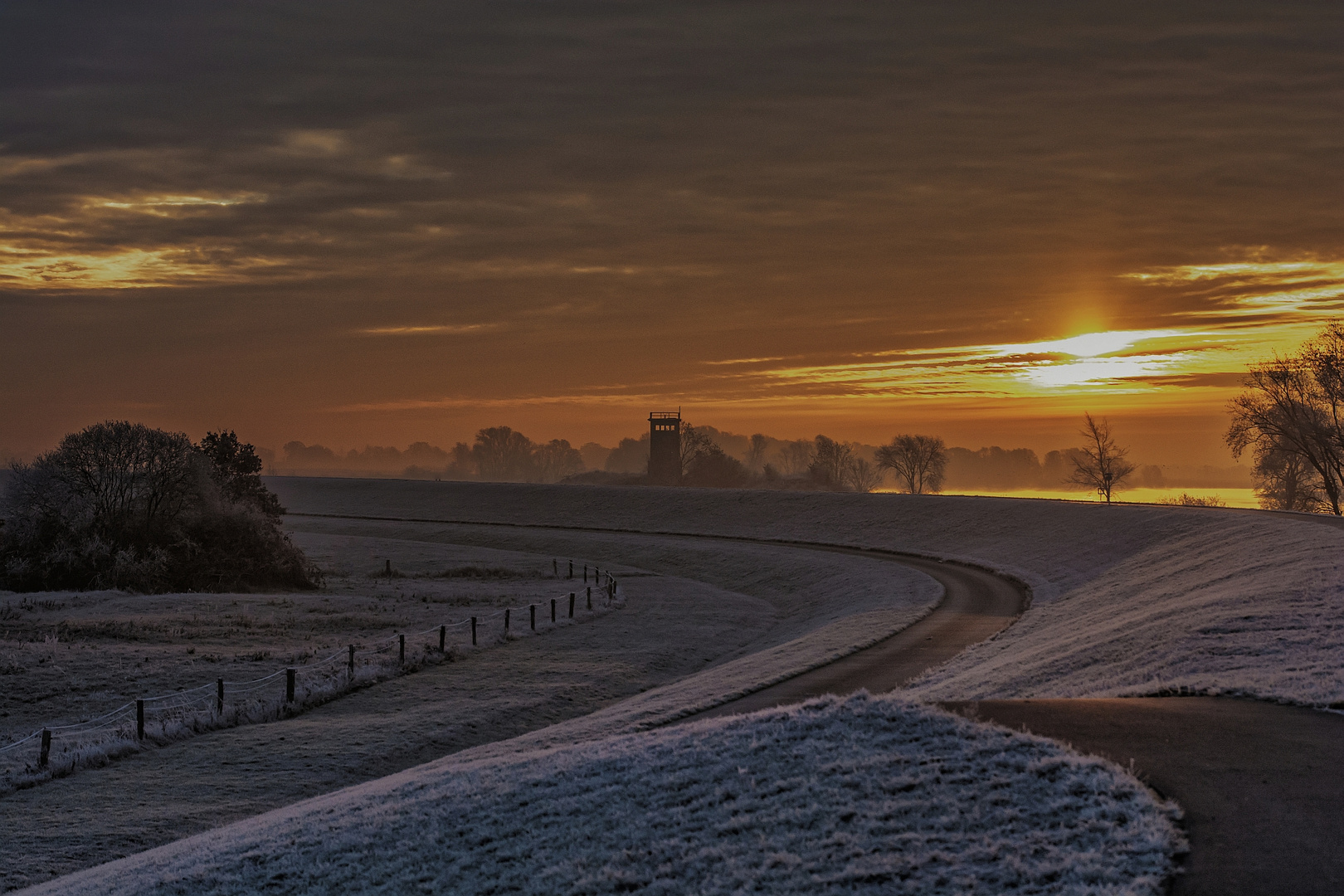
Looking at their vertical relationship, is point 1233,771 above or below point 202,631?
above

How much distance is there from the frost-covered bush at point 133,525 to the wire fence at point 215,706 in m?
24.1

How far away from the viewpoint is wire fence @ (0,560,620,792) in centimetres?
2309

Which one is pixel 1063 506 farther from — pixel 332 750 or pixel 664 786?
pixel 664 786

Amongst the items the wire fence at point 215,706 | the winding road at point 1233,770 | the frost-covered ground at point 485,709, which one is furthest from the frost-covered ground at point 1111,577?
the wire fence at point 215,706

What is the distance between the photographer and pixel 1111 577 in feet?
154

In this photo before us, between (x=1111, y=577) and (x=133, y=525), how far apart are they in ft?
180

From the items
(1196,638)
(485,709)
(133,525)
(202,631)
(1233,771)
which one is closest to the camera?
(1233,771)

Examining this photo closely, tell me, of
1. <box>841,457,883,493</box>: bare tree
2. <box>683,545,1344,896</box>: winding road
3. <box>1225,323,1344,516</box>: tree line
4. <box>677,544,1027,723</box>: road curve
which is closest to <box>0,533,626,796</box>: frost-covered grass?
<box>677,544,1027,723</box>: road curve

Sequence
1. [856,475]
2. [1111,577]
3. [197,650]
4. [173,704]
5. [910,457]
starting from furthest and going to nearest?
[856,475] < [910,457] < [1111,577] < [197,650] < [173,704]

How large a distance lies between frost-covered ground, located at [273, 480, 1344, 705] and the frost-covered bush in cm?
4187

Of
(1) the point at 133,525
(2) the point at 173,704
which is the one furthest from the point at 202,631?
(1) the point at 133,525

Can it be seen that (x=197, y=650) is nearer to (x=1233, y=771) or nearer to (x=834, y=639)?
(x=834, y=639)

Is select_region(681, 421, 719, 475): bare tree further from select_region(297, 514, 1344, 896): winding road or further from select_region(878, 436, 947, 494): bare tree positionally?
select_region(297, 514, 1344, 896): winding road

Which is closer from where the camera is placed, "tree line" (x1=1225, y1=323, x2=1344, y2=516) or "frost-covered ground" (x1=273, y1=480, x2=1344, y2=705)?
"frost-covered ground" (x1=273, y1=480, x2=1344, y2=705)
